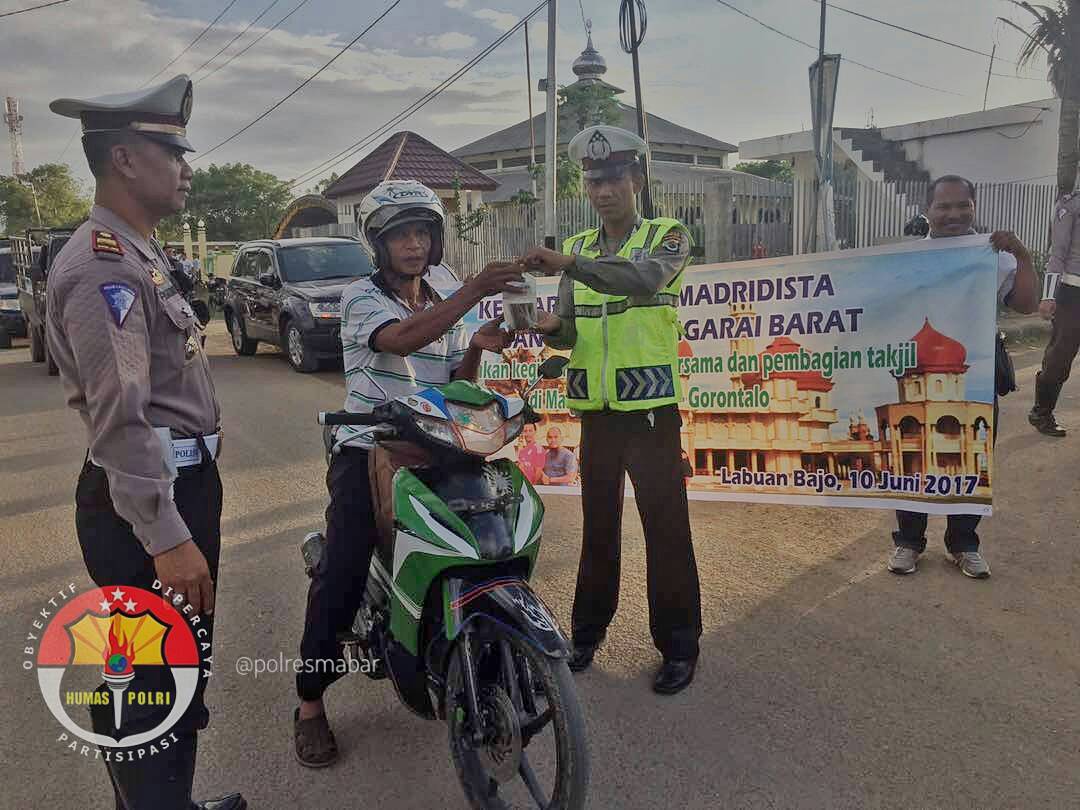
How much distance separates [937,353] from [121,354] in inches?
147

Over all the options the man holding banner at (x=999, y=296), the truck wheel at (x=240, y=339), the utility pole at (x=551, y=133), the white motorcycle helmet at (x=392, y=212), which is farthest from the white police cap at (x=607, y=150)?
the truck wheel at (x=240, y=339)

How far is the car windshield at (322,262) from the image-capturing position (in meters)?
12.7

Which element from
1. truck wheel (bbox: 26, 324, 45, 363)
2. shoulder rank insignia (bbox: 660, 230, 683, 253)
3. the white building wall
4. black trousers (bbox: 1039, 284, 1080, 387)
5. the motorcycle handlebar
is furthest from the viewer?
the white building wall

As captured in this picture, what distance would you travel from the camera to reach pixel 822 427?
4473 millimetres

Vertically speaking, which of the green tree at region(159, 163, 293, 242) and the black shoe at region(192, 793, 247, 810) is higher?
the green tree at region(159, 163, 293, 242)

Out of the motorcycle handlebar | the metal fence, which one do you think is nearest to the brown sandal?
the motorcycle handlebar

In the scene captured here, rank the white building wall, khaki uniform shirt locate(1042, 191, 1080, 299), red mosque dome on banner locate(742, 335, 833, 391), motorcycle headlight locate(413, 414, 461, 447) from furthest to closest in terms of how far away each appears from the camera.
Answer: the white building wall
khaki uniform shirt locate(1042, 191, 1080, 299)
red mosque dome on banner locate(742, 335, 833, 391)
motorcycle headlight locate(413, 414, 461, 447)

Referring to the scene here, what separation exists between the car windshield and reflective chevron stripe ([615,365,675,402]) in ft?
32.9

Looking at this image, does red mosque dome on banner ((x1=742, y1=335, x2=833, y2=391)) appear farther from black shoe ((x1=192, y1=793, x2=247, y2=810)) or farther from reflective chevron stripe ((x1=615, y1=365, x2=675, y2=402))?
black shoe ((x1=192, y1=793, x2=247, y2=810))

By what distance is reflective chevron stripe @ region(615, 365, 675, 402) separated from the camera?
10.2 feet

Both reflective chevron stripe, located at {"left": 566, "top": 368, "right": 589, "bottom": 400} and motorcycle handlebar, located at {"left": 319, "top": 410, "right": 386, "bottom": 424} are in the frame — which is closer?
motorcycle handlebar, located at {"left": 319, "top": 410, "right": 386, "bottom": 424}

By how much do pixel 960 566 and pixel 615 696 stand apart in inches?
80.2

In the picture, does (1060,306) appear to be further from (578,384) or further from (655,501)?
(578,384)

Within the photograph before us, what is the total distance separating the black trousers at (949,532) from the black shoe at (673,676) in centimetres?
159
